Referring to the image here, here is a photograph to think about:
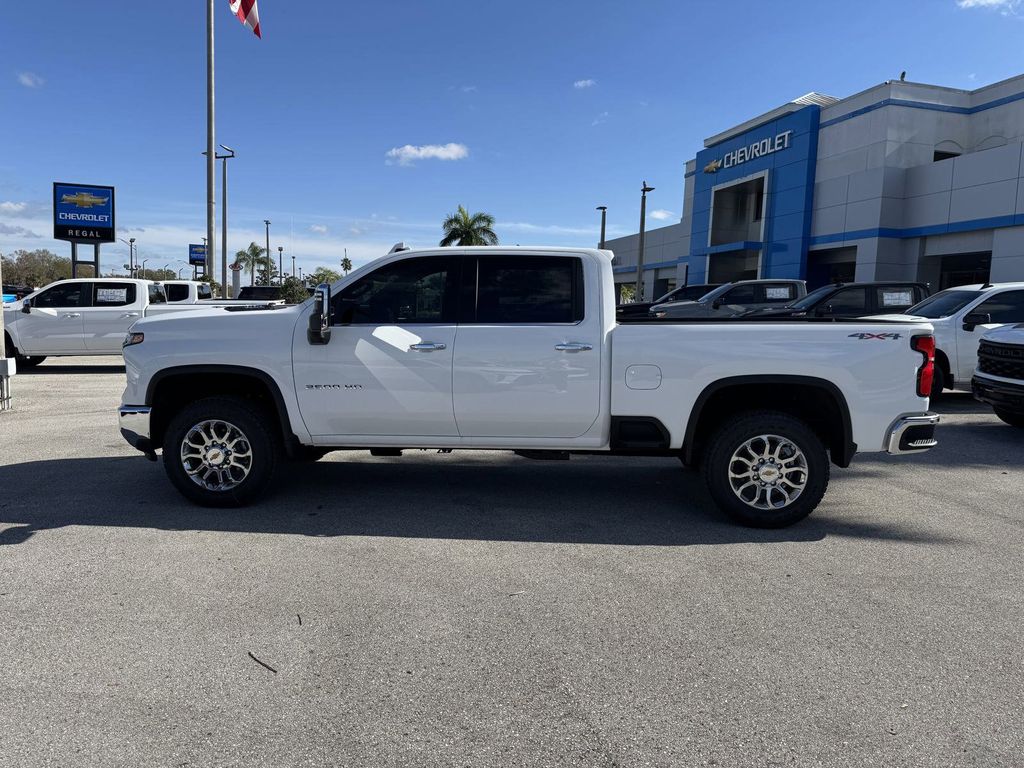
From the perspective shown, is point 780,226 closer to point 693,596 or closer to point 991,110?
point 991,110

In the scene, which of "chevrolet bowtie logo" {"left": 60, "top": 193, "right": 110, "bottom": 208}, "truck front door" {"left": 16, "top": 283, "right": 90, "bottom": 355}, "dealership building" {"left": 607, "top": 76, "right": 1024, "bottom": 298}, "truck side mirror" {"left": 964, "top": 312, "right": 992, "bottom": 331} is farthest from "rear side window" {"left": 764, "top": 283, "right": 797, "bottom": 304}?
"chevrolet bowtie logo" {"left": 60, "top": 193, "right": 110, "bottom": 208}

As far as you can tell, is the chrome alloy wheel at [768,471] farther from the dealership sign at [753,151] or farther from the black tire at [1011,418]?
the dealership sign at [753,151]

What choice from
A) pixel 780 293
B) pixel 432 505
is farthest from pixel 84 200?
pixel 432 505

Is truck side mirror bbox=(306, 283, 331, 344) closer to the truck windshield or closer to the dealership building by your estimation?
the truck windshield

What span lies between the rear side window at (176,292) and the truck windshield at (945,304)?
14629 mm

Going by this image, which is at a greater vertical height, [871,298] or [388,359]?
[871,298]

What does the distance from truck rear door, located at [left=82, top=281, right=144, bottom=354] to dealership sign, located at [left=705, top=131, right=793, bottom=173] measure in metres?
28.1

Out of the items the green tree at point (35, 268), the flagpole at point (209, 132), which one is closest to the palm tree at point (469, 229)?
the flagpole at point (209, 132)

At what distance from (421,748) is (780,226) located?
111 ft

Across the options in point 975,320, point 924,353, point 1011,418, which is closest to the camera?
point 924,353

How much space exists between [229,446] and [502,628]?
2.82 meters

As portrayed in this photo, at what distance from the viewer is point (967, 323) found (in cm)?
1035

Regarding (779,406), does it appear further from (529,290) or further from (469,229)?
(469,229)

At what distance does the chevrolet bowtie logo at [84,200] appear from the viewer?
92.9 ft
